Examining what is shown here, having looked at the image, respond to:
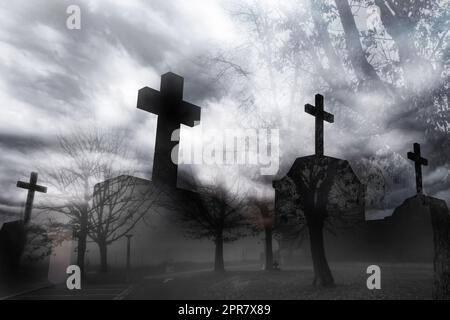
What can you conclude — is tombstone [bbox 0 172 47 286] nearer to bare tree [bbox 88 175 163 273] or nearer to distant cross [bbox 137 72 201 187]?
bare tree [bbox 88 175 163 273]

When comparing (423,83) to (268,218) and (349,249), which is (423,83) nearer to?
(268,218)

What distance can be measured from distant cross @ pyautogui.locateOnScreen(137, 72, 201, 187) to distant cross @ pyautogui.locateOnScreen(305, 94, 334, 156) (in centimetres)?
366

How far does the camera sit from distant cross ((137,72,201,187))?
11.7m

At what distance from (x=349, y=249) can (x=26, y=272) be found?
17.8 metres

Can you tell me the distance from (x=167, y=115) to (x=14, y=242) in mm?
10800

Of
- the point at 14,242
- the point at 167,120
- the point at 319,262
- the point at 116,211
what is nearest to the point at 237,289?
the point at 319,262

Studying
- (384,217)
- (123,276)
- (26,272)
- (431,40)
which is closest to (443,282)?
(431,40)

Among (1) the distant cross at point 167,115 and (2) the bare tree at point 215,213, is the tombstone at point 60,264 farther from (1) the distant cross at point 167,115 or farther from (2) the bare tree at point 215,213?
(1) the distant cross at point 167,115

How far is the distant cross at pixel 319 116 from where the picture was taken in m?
11.3

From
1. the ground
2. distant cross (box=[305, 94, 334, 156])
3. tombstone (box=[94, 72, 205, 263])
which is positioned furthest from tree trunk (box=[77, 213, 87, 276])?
distant cross (box=[305, 94, 334, 156])

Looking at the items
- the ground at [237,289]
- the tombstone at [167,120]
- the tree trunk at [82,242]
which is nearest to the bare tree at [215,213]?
the ground at [237,289]

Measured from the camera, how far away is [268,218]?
19.3m

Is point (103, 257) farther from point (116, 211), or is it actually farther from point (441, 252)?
point (441, 252)

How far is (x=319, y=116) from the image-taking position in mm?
11672
